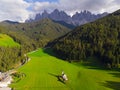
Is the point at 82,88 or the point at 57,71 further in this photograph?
the point at 57,71

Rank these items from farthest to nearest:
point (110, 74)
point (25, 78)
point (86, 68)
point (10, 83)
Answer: point (86, 68) < point (110, 74) < point (25, 78) < point (10, 83)

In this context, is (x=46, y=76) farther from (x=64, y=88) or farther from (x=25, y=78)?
(x=64, y=88)

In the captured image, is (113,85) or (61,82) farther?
(61,82)

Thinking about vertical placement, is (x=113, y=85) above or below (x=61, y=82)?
below

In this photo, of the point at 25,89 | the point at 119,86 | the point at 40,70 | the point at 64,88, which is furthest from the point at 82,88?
the point at 40,70

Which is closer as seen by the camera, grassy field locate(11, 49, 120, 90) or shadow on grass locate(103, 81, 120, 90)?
shadow on grass locate(103, 81, 120, 90)

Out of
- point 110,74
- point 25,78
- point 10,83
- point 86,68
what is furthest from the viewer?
point 86,68

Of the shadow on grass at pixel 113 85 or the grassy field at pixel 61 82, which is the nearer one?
the shadow on grass at pixel 113 85
